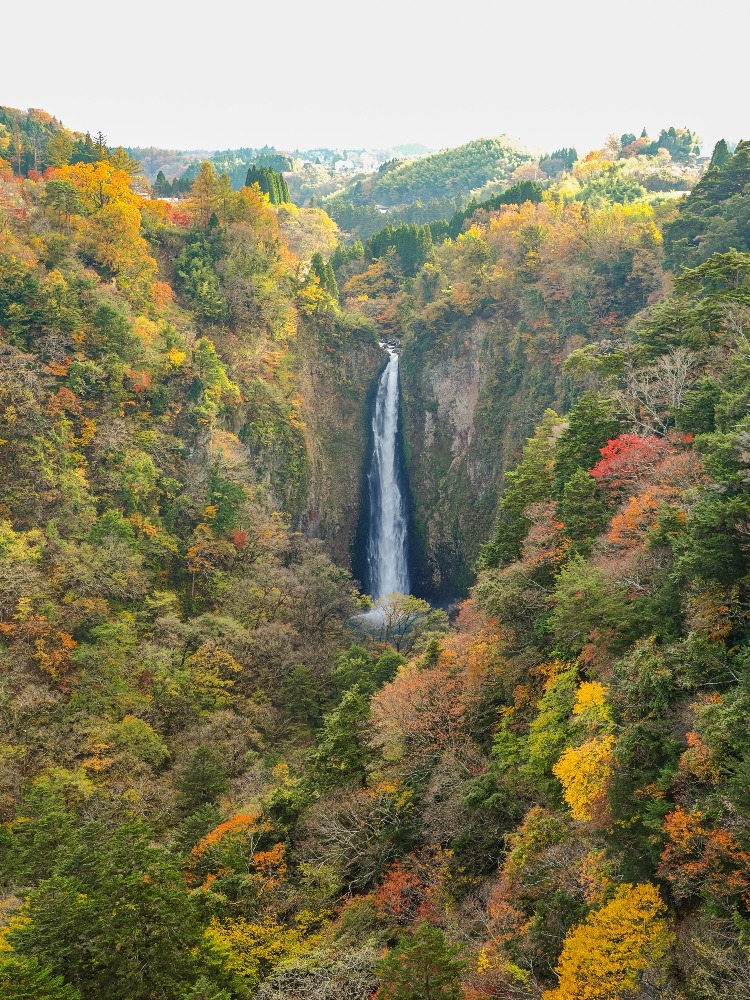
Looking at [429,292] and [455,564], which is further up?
[429,292]

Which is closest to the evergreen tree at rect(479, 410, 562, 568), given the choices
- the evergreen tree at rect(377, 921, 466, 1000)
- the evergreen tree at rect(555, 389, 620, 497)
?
the evergreen tree at rect(555, 389, 620, 497)

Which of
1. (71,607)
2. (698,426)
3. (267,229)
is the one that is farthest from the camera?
(267,229)

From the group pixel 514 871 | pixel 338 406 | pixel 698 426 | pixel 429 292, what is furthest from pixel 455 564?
pixel 514 871

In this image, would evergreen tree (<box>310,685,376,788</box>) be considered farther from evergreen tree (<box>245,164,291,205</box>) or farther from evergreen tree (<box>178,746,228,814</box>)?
evergreen tree (<box>245,164,291,205</box>)

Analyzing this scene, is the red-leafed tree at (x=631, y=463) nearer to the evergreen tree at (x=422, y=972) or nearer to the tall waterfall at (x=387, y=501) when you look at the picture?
the evergreen tree at (x=422, y=972)

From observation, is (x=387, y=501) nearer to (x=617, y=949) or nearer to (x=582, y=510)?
(x=582, y=510)

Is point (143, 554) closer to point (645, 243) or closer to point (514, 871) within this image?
point (514, 871)

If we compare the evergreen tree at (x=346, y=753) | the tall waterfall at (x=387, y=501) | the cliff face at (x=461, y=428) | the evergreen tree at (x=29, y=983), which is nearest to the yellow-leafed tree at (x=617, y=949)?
the evergreen tree at (x=29, y=983)
